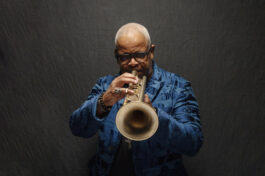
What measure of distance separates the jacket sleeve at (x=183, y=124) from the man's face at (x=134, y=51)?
22 centimetres

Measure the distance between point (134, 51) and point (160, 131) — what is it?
413 millimetres

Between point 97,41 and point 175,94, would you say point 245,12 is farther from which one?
point 97,41

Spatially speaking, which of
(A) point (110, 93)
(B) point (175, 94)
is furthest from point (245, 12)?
(A) point (110, 93)

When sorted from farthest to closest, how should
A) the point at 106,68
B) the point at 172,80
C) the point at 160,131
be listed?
the point at 106,68 < the point at 172,80 < the point at 160,131

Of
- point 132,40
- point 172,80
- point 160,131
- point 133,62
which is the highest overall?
point 132,40

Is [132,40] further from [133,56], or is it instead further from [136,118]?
[136,118]

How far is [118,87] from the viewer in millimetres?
1112

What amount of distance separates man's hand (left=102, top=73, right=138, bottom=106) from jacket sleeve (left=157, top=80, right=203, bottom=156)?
0.57 feet

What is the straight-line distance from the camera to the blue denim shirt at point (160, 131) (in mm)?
1118

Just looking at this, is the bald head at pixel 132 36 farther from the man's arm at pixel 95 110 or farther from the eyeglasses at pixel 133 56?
the man's arm at pixel 95 110

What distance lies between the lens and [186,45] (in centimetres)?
159

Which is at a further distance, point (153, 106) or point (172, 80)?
point (172, 80)

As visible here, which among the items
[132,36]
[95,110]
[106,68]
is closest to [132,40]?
[132,36]

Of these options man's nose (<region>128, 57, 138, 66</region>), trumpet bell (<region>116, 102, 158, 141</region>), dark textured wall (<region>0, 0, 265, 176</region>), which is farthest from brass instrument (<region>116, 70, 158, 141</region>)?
dark textured wall (<region>0, 0, 265, 176</region>)
